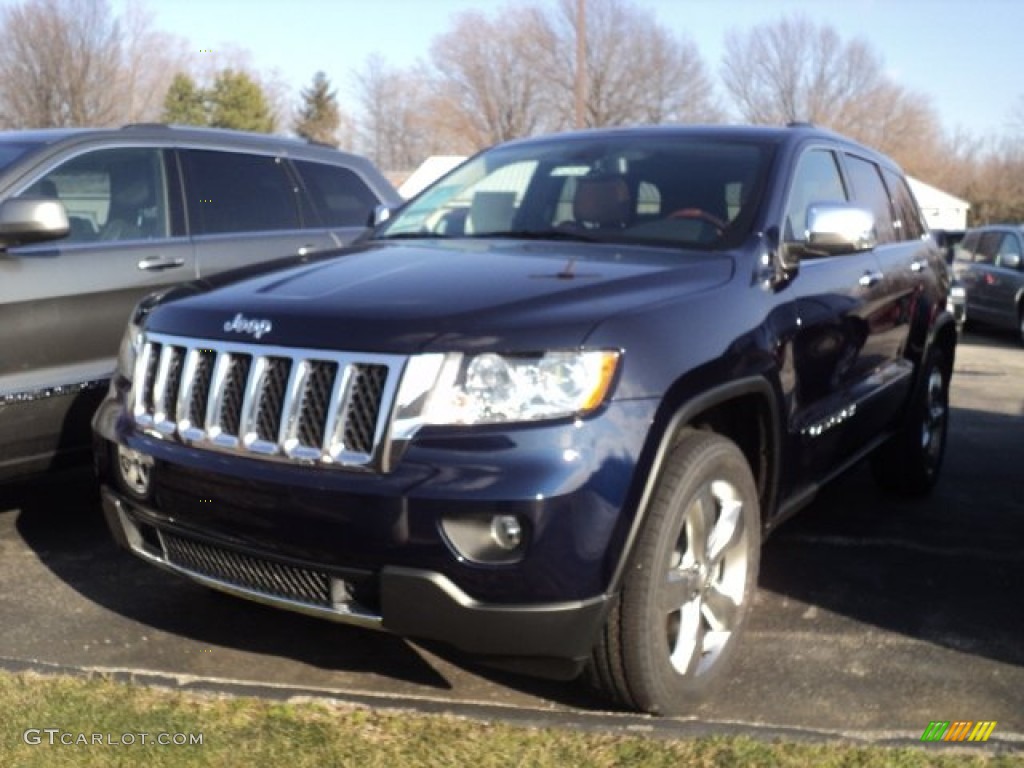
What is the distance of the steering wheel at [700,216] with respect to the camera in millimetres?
3982

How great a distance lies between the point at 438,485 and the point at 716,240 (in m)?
1.58

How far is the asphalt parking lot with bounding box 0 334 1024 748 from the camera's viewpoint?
3.47m

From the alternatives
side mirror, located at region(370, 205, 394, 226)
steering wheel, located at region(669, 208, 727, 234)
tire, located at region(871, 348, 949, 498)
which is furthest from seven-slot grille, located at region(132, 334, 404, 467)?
tire, located at region(871, 348, 949, 498)

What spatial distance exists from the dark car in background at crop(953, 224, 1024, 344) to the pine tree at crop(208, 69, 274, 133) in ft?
121

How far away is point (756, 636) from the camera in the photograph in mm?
4047

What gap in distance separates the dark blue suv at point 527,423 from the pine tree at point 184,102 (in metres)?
41.2

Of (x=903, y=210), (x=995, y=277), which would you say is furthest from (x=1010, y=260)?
(x=903, y=210)

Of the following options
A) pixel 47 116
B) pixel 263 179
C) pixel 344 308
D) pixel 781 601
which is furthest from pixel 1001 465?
pixel 47 116

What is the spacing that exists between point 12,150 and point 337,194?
188cm

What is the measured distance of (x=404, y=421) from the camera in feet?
9.48

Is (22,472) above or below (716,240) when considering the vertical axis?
below

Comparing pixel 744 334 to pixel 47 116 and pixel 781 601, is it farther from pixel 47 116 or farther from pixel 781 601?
pixel 47 116

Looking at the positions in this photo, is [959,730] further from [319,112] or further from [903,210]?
[319,112]

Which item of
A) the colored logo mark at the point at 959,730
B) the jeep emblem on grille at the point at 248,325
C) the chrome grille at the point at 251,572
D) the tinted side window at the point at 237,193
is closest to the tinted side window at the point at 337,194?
the tinted side window at the point at 237,193
